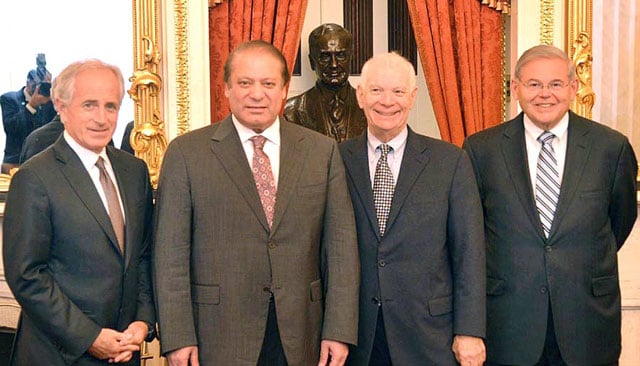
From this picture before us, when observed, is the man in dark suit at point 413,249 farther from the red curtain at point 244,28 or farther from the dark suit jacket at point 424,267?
the red curtain at point 244,28

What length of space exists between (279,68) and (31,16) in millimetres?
1887

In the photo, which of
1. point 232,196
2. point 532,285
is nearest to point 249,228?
point 232,196

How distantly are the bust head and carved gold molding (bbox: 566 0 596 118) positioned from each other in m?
1.08

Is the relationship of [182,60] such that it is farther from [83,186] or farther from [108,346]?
[108,346]

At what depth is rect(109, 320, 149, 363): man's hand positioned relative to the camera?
9.37 ft

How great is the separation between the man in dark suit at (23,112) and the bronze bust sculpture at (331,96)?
3.88 ft

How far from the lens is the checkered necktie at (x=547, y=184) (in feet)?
10.5

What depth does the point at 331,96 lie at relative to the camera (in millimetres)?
4629

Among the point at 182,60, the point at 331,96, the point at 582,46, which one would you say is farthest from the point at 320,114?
the point at 582,46

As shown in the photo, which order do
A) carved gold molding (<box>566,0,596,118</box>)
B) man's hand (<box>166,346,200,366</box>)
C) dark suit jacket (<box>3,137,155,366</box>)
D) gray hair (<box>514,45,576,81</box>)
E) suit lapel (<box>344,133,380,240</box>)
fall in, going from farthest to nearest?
carved gold molding (<box>566,0,596,118</box>)
gray hair (<box>514,45,576,81</box>)
suit lapel (<box>344,133,380,240</box>)
man's hand (<box>166,346,200,366</box>)
dark suit jacket (<box>3,137,155,366</box>)

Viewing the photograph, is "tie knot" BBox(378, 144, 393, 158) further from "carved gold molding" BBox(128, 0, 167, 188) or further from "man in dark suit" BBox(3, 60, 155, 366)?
"carved gold molding" BBox(128, 0, 167, 188)

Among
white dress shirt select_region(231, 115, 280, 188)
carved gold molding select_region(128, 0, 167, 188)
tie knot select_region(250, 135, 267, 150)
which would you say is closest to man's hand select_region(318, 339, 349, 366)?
white dress shirt select_region(231, 115, 280, 188)

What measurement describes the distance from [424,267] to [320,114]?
1719 mm

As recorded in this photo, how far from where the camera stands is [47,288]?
2.73 meters
